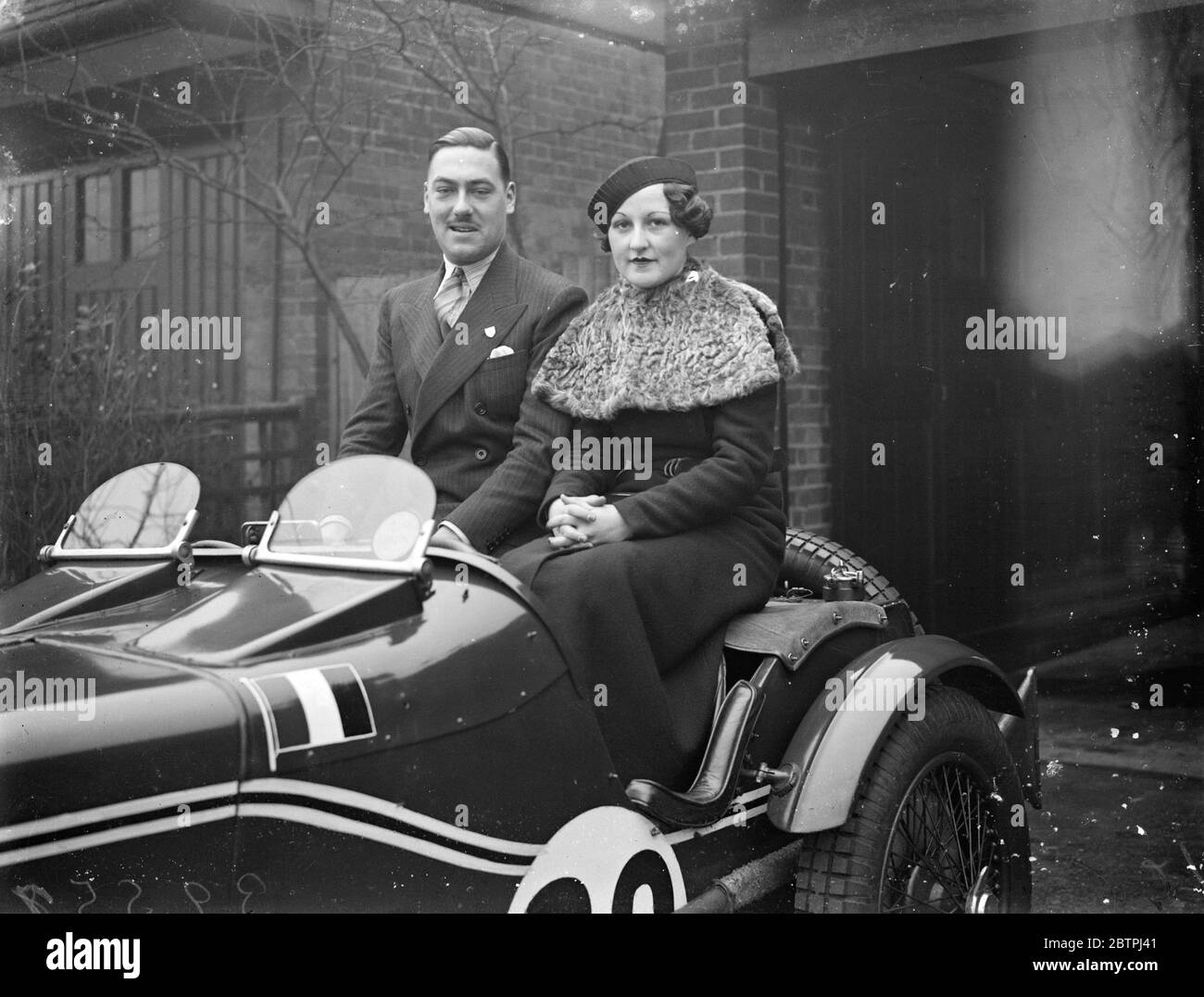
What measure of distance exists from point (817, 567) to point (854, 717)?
714mm

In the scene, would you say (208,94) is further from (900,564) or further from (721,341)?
(900,564)

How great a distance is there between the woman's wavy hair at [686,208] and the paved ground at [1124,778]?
212 cm

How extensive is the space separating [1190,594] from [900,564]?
1.78m

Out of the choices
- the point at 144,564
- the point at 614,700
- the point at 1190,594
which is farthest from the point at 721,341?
the point at 1190,594

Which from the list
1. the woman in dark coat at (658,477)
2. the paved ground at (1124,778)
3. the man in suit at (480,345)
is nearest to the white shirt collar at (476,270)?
the man in suit at (480,345)

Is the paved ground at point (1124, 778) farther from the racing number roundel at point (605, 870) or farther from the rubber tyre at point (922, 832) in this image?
the racing number roundel at point (605, 870)

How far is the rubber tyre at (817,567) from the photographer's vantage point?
12.1 feet

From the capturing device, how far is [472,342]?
3400 mm

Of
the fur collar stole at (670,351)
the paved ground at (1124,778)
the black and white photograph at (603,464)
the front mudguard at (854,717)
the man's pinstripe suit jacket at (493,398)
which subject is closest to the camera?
the black and white photograph at (603,464)

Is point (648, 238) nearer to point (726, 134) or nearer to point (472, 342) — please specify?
point (472, 342)

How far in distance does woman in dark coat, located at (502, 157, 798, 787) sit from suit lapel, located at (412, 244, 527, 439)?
0.62 feet

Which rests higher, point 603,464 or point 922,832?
point 603,464

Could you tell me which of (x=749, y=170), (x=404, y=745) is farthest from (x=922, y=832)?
(x=749, y=170)

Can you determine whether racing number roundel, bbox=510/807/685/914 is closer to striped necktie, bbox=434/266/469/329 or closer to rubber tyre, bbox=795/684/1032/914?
rubber tyre, bbox=795/684/1032/914
